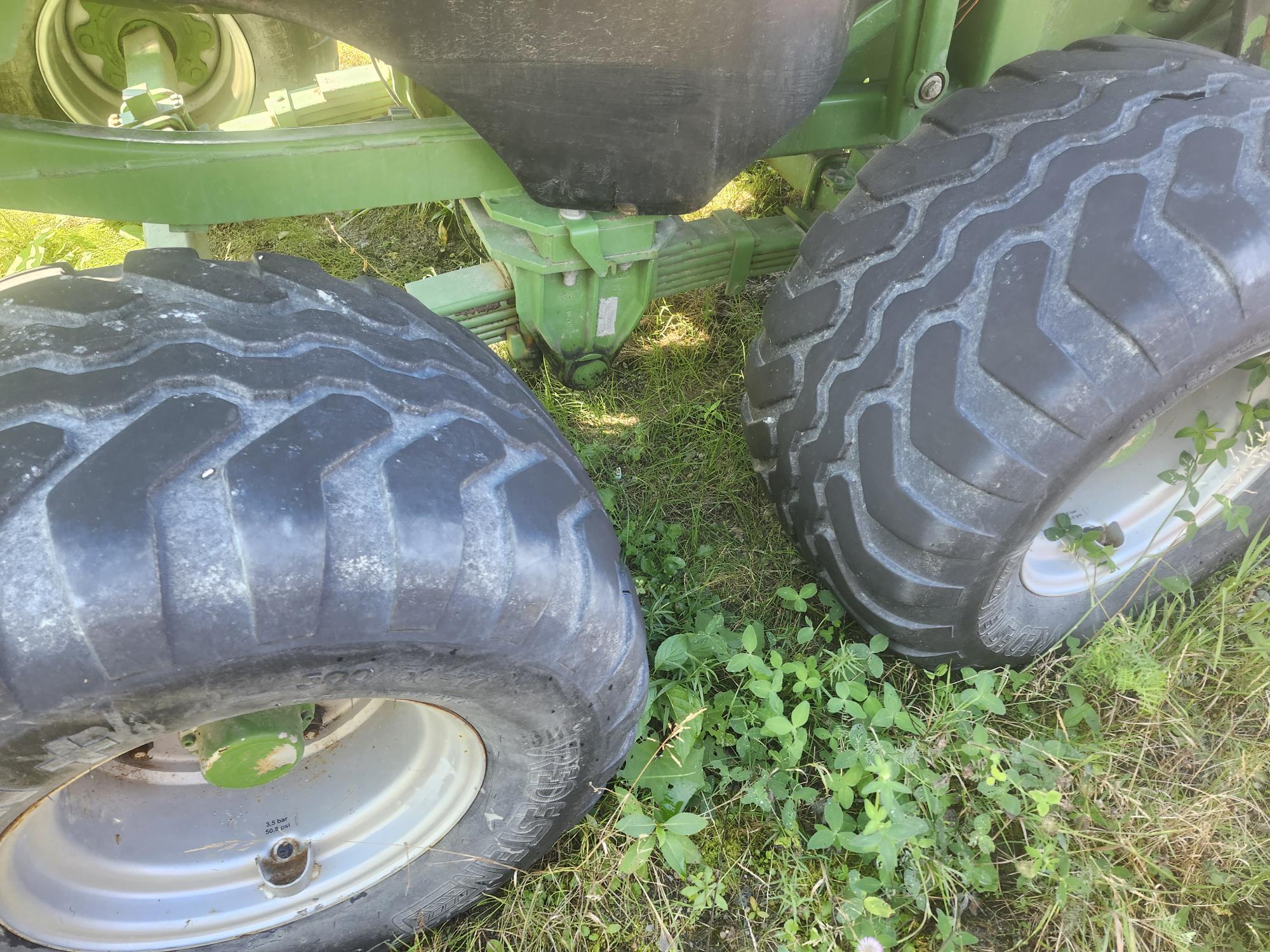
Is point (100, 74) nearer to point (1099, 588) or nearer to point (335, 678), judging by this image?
point (335, 678)

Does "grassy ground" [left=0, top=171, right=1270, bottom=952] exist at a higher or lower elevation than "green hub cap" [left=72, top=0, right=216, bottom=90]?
lower

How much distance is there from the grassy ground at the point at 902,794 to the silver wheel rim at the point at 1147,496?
14cm

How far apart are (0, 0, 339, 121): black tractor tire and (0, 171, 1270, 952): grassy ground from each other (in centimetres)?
165

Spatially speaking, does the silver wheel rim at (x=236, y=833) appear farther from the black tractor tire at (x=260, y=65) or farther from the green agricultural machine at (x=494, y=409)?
the black tractor tire at (x=260, y=65)

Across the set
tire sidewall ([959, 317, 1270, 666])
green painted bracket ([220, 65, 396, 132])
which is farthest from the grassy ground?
green painted bracket ([220, 65, 396, 132])

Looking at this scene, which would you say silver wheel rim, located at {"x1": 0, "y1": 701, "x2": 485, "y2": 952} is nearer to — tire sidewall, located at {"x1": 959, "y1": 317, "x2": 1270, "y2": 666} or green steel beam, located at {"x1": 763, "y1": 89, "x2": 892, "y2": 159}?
tire sidewall, located at {"x1": 959, "y1": 317, "x2": 1270, "y2": 666}

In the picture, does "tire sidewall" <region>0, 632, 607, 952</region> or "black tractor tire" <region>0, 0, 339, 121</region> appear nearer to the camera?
"tire sidewall" <region>0, 632, 607, 952</region>

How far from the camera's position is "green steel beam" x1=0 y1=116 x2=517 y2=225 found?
4.13 ft

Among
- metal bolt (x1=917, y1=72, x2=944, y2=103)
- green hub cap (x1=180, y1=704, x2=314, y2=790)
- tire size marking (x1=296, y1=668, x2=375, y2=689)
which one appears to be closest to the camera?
tire size marking (x1=296, y1=668, x2=375, y2=689)

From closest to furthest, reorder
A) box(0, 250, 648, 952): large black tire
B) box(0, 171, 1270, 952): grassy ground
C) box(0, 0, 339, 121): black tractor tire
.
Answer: box(0, 250, 648, 952): large black tire → box(0, 171, 1270, 952): grassy ground → box(0, 0, 339, 121): black tractor tire

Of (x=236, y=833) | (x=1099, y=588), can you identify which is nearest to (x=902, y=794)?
(x=1099, y=588)

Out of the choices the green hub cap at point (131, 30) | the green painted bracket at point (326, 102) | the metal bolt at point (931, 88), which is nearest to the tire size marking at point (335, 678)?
the metal bolt at point (931, 88)

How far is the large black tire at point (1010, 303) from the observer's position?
127 cm

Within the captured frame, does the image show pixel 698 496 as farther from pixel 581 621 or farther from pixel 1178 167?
pixel 1178 167
